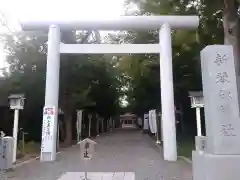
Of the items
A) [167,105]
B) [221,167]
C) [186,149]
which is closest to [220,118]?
[221,167]

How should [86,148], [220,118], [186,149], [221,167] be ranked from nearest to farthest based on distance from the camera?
1. [221,167]
2. [220,118]
3. [86,148]
4. [186,149]

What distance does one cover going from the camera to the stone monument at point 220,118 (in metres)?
5.24

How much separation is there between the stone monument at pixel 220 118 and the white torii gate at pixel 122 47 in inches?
225

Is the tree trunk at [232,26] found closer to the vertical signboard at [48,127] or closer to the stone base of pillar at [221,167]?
the stone base of pillar at [221,167]

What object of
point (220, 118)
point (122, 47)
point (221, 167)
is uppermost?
point (122, 47)

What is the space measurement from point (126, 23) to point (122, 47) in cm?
105

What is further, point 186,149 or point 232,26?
point 186,149

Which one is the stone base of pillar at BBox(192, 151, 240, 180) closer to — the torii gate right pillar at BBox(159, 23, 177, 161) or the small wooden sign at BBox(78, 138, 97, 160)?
the small wooden sign at BBox(78, 138, 97, 160)

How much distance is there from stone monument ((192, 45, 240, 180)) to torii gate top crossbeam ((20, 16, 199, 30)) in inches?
263

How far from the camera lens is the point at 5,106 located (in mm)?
18469

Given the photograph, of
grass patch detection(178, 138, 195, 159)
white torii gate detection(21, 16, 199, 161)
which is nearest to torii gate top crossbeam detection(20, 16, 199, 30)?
white torii gate detection(21, 16, 199, 161)

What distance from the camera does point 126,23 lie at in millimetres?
12297

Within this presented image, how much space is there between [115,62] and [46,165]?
51.0 feet

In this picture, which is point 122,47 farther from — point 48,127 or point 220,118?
point 220,118
